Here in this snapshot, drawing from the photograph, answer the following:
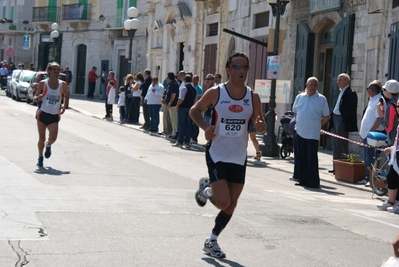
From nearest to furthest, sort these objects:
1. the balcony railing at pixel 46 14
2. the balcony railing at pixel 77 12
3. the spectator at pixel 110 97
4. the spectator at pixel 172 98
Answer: the spectator at pixel 172 98, the spectator at pixel 110 97, the balcony railing at pixel 77 12, the balcony railing at pixel 46 14

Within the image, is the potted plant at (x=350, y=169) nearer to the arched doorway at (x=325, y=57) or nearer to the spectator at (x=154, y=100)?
the arched doorway at (x=325, y=57)

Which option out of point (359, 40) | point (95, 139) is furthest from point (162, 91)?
point (359, 40)

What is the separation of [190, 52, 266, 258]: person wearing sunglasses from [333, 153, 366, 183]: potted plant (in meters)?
7.33

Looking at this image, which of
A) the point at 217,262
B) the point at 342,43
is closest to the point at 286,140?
the point at 342,43

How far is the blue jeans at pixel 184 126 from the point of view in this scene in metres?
21.0

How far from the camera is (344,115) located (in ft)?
52.1

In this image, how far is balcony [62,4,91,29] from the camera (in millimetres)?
→ 54169

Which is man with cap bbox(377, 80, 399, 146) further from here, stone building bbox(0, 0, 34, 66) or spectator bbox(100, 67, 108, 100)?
stone building bbox(0, 0, 34, 66)

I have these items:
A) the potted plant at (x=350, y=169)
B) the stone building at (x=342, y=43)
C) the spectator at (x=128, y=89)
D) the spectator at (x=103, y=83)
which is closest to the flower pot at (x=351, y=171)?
the potted plant at (x=350, y=169)

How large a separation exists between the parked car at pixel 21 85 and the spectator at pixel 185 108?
20.3 m

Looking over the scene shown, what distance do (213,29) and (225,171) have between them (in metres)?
26.0

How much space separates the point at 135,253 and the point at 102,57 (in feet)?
152

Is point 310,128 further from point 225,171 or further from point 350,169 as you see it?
point 225,171

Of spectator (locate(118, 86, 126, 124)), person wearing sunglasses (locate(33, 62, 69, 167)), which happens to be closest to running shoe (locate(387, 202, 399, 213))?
person wearing sunglasses (locate(33, 62, 69, 167))
